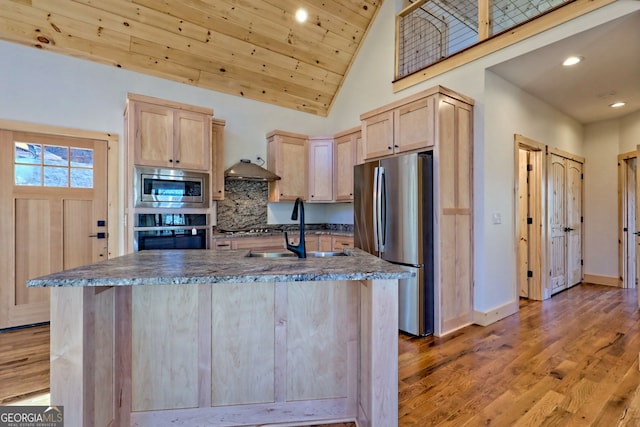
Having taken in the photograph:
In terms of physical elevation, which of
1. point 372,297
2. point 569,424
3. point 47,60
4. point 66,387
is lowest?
point 569,424

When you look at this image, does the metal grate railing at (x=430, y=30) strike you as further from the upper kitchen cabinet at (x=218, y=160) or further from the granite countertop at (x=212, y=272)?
the granite countertop at (x=212, y=272)

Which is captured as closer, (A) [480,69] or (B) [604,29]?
(B) [604,29]

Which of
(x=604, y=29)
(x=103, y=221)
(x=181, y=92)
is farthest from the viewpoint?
(x=181, y=92)

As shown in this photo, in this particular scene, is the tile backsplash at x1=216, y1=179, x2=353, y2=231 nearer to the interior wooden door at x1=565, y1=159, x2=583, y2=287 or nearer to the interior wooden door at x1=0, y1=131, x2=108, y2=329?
the interior wooden door at x1=0, y1=131, x2=108, y2=329

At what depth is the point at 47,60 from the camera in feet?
10.6

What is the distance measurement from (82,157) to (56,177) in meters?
0.32

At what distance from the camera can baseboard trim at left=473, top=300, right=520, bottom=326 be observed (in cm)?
318

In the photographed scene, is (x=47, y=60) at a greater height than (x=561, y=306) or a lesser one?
greater

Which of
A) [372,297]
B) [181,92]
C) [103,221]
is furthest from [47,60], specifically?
[372,297]

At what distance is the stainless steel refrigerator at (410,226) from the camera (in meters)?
2.92

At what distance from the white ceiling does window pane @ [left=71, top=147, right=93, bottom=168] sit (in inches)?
174

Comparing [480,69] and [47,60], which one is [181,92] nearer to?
[47,60]

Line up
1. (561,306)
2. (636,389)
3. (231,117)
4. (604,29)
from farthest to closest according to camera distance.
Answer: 1. (231,117)
2. (561,306)
3. (604,29)
4. (636,389)

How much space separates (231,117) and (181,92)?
704 mm
